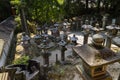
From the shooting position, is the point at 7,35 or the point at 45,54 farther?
the point at 7,35

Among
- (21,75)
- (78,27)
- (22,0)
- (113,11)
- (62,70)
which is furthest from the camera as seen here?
(113,11)

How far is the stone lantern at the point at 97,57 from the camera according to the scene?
345 centimetres

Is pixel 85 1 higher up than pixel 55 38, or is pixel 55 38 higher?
pixel 85 1

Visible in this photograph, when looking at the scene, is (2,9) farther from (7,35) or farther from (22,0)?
(22,0)

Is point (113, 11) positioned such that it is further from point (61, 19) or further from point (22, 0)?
point (22, 0)

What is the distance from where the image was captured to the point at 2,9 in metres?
16.1

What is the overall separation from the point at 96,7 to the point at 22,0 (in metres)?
9.63

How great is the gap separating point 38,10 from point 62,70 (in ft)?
19.7

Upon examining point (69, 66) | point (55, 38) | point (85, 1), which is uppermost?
point (85, 1)

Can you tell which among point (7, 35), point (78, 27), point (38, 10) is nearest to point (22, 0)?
point (38, 10)

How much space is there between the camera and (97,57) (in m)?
3.50

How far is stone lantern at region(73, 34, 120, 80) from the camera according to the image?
3.45 meters

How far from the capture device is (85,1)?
53.6 ft

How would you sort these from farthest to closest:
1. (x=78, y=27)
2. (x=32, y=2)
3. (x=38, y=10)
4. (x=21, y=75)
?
(x=78, y=27) < (x=38, y=10) < (x=32, y=2) < (x=21, y=75)
